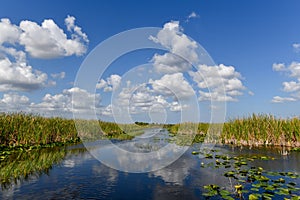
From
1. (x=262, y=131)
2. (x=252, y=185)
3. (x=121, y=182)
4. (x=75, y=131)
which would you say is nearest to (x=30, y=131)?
(x=75, y=131)

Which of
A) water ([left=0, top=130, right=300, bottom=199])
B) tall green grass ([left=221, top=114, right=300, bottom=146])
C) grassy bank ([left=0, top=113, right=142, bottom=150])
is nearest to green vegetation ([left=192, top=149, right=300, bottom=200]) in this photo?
water ([left=0, top=130, right=300, bottom=199])

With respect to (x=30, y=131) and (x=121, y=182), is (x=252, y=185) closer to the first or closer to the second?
(x=121, y=182)

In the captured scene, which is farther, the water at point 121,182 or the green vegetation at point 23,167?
the green vegetation at point 23,167

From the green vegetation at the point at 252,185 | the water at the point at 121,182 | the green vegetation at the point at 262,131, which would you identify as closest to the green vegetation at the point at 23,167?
the water at the point at 121,182

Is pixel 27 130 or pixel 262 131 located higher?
pixel 262 131

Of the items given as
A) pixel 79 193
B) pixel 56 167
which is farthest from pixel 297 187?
pixel 56 167

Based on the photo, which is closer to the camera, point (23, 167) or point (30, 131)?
point (23, 167)

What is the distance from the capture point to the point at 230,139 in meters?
21.2

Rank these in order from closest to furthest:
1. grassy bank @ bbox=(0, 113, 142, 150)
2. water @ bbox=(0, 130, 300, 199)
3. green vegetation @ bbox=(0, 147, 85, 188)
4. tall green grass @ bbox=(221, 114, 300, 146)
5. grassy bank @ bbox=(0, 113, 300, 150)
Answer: water @ bbox=(0, 130, 300, 199) → green vegetation @ bbox=(0, 147, 85, 188) → grassy bank @ bbox=(0, 113, 142, 150) → grassy bank @ bbox=(0, 113, 300, 150) → tall green grass @ bbox=(221, 114, 300, 146)

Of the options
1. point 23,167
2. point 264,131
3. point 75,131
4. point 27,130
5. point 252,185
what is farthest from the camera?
point 75,131

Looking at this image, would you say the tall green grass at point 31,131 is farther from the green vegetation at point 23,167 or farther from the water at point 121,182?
the water at point 121,182

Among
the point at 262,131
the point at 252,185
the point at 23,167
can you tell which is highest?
the point at 262,131

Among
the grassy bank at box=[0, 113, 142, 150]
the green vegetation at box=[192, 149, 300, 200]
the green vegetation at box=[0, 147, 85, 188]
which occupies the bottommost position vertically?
the green vegetation at box=[0, 147, 85, 188]

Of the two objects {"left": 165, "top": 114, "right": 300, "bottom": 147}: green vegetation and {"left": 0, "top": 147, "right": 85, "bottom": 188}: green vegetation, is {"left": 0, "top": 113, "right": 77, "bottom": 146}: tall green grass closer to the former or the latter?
{"left": 0, "top": 147, "right": 85, "bottom": 188}: green vegetation
